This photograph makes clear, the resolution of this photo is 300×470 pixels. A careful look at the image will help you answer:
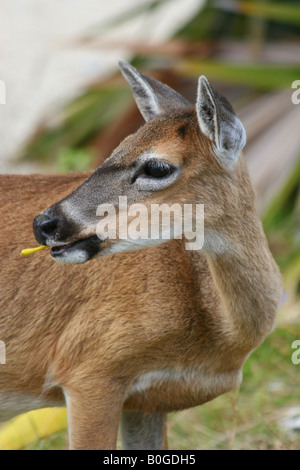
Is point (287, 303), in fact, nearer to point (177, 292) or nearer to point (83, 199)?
point (177, 292)

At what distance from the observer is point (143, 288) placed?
13.1 ft

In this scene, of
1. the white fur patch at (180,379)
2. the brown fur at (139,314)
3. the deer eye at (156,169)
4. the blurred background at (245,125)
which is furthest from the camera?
the blurred background at (245,125)

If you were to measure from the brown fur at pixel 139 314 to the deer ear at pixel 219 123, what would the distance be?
9 cm

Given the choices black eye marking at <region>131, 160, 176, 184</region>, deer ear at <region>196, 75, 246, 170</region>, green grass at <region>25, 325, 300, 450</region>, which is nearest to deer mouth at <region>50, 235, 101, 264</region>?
black eye marking at <region>131, 160, 176, 184</region>

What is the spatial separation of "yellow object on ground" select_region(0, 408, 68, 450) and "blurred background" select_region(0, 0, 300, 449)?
0.04ft

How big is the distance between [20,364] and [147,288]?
730 millimetres

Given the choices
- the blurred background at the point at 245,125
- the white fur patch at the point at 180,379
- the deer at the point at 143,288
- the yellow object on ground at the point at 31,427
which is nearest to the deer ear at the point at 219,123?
the deer at the point at 143,288

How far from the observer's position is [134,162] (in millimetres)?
3635

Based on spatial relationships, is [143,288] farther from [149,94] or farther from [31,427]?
[31,427]

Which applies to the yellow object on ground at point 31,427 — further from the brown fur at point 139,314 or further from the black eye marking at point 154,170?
the black eye marking at point 154,170

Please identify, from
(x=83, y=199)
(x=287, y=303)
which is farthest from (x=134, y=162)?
(x=287, y=303)

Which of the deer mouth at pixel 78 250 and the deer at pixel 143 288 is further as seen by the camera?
the deer at pixel 143 288

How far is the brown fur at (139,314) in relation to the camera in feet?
12.5

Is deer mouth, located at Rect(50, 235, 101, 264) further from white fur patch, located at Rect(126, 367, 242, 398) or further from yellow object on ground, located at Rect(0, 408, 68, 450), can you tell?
yellow object on ground, located at Rect(0, 408, 68, 450)
